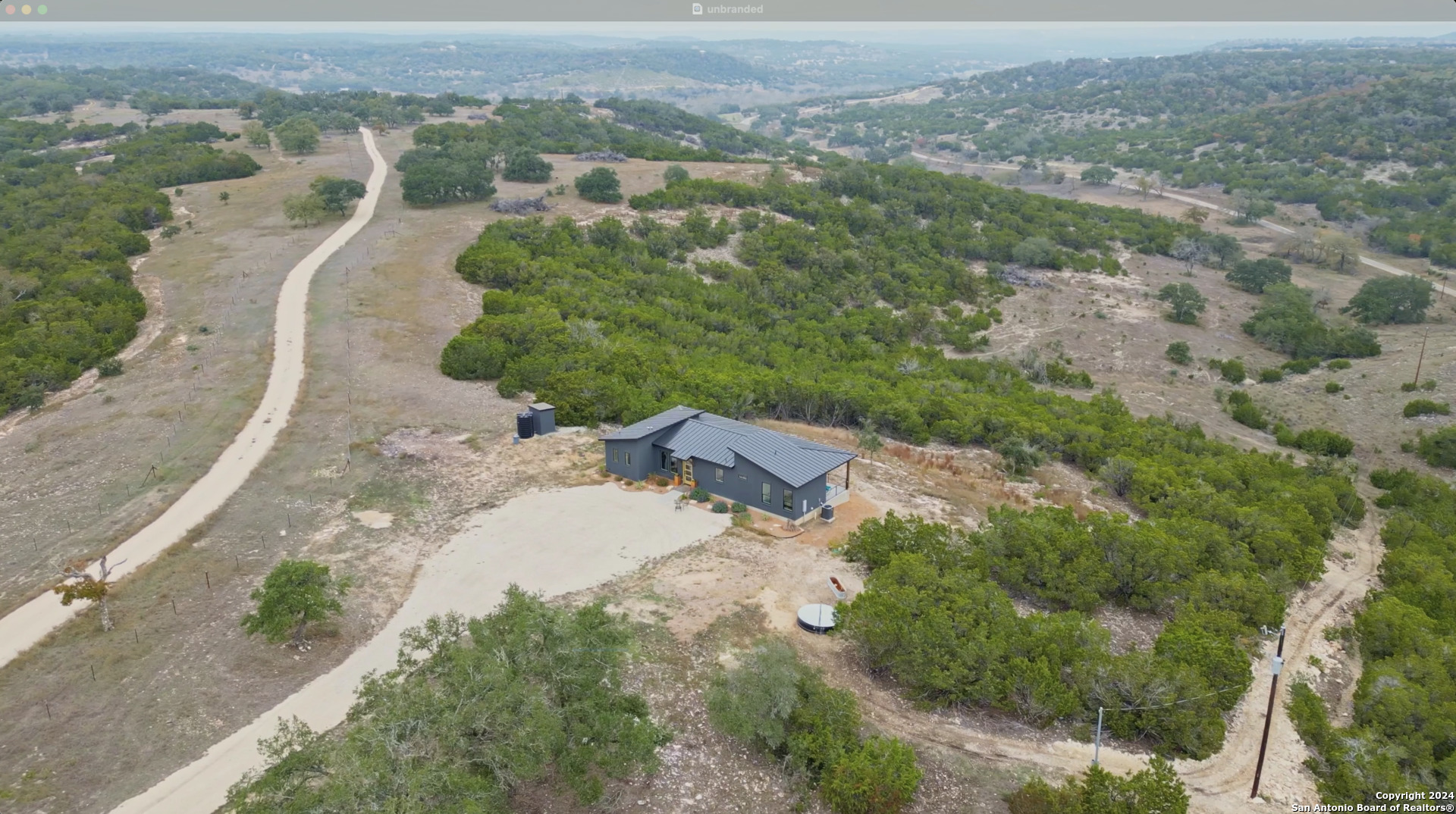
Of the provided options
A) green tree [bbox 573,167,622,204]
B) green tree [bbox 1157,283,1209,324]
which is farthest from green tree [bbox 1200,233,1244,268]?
green tree [bbox 573,167,622,204]

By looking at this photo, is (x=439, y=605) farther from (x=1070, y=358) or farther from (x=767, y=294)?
(x=1070, y=358)

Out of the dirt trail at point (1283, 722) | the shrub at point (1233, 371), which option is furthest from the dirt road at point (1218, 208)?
the dirt trail at point (1283, 722)

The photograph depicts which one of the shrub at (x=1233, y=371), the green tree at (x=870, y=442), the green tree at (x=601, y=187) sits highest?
the green tree at (x=601, y=187)

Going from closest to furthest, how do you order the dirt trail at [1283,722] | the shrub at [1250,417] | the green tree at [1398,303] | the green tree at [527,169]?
the dirt trail at [1283,722]
the shrub at [1250,417]
the green tree at [1398,303]
the green tree at [527,169]

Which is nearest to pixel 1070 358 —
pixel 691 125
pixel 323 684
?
pixel 323 684

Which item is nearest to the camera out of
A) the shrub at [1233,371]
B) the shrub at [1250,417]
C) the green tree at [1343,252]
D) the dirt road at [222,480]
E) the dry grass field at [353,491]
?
the dry grass field at [353,491]

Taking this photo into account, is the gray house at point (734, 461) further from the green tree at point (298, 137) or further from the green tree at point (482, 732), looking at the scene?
the green tree at point (298, 137)
